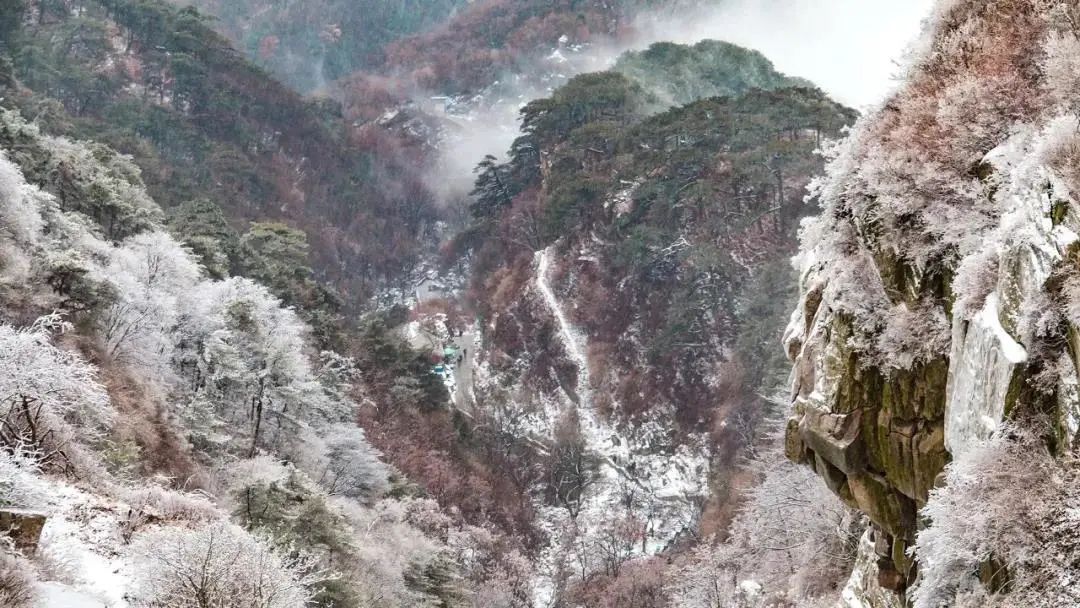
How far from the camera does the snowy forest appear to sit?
310 inches

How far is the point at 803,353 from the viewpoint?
1092 cm

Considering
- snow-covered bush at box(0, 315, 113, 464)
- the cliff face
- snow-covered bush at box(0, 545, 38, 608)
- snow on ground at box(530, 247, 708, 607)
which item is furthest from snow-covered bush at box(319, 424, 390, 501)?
the cliff face

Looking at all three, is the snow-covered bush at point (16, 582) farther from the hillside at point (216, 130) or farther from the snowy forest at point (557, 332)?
the hillside at point (216, 130)

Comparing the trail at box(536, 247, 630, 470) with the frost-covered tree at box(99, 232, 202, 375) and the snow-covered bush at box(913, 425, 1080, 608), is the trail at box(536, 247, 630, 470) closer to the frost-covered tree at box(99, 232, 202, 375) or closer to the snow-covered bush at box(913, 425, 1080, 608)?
the frost-covered tree at box(99, 232, 202, 375)

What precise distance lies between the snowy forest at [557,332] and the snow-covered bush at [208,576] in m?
0.05

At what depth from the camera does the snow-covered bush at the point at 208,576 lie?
955 cm

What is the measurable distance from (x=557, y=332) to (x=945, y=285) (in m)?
52.8

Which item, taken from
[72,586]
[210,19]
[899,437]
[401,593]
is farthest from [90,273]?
[210,19]

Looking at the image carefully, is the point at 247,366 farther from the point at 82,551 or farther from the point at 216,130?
the point at 216,130

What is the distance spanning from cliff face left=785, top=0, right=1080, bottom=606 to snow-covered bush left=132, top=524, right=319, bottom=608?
26.2 feet

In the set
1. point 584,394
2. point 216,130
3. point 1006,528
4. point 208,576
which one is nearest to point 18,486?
point 208,576

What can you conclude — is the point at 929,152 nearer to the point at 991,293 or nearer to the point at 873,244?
the point at 873,244

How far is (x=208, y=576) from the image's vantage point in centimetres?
955

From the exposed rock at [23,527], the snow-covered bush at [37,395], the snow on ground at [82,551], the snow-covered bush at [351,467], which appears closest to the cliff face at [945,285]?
the snow on ground at [82,551]
